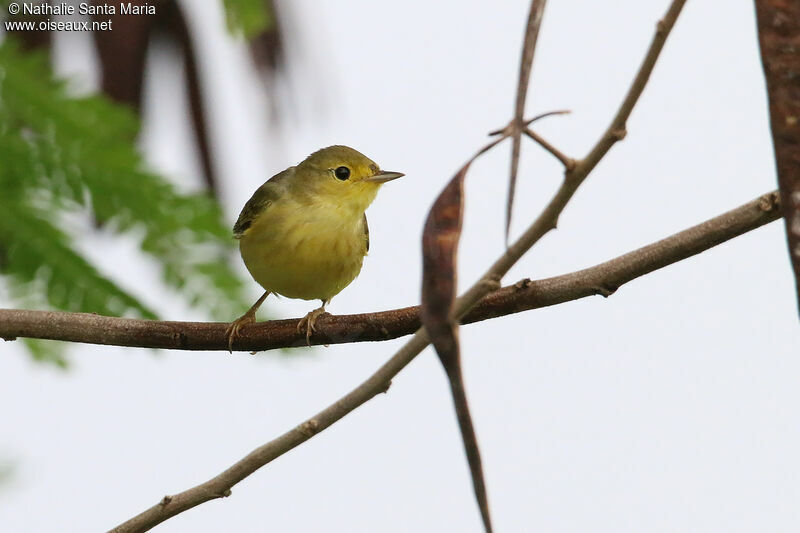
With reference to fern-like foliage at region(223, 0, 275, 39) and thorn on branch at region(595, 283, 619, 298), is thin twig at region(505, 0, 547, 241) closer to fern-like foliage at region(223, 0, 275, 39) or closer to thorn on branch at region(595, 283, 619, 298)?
thorn on branch at region(595, 283, 619, 298)

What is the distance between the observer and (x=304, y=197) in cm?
421

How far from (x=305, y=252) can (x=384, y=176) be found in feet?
1.72

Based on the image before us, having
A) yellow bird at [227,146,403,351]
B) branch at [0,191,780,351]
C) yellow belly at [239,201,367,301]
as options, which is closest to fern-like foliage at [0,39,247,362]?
branch at [0,191,780,351]

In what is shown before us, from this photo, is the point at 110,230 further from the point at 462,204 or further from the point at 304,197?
the point at 462,204

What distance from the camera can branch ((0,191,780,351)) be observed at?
5.19ft

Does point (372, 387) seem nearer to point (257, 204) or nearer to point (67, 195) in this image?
point (67, 195)

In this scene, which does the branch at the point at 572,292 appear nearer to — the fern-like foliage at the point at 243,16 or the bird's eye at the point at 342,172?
the fern-like foliage at the point at 243,16

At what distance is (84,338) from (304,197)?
2.02 m

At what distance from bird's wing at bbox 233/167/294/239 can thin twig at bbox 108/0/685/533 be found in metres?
2.70

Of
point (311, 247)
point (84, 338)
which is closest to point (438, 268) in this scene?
point (84, 338)

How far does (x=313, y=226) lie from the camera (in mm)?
3990

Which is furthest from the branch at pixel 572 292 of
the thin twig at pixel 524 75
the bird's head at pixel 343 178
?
the bird's head at pixel 343 178

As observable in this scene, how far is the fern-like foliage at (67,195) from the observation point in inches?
102

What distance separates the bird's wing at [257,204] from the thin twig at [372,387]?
2.70m
